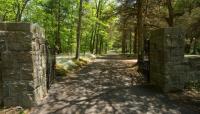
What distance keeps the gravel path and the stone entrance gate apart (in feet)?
1.97

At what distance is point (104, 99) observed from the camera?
368 inches

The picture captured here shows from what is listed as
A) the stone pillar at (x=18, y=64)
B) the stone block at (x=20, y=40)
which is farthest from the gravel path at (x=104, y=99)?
the stone block at (x=20, y=40)

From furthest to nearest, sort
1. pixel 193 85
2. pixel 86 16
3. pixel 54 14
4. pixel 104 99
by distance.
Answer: pixel 54 14
pixel 86 16
pixel 193 85
pixel 104 99

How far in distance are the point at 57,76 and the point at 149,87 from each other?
5.08m

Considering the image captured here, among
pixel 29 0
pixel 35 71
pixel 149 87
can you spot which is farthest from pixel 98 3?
pixel 35 71

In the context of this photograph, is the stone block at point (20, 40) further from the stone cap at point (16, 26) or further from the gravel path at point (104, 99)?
the gravel path at point (104, 99)

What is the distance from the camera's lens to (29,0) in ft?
117

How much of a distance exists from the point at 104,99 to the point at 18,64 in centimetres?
310

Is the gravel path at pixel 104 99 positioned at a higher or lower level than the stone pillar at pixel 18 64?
lower

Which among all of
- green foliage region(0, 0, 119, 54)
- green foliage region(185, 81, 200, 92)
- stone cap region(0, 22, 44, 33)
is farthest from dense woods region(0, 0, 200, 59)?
stone cap region(0, 22, 44, 33)

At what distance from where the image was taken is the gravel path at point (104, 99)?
818 cm

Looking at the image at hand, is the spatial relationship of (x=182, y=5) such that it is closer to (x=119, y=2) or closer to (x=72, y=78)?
(x=119, y=2)

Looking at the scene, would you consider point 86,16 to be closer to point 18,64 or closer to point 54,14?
point 54,14

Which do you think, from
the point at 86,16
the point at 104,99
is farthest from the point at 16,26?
the point at 86,16
